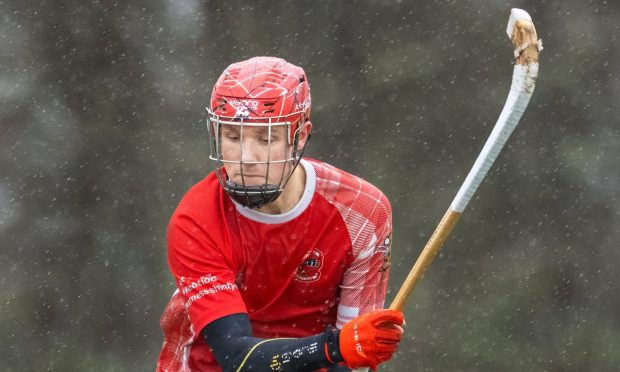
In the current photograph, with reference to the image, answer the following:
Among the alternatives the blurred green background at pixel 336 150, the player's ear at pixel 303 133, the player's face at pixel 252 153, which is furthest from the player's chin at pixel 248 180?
the blurred green background at pixel 336 150

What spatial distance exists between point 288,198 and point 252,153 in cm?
32

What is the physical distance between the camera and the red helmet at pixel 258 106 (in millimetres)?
3002

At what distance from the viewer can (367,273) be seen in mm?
3410

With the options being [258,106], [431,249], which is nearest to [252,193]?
[258,106]

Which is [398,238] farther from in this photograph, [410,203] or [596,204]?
[596,204]

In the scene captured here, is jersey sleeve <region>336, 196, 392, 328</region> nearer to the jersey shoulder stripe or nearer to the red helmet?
the jersey shoulder stripe

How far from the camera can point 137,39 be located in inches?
292

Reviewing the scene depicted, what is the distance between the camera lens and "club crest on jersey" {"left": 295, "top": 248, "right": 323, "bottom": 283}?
3322 mm

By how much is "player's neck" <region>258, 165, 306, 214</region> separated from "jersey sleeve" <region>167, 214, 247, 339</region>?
168 mm

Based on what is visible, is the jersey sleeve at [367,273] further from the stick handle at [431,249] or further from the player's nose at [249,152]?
the player's nose at [249,152]

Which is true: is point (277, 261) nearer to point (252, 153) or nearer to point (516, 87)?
point (252, 153)

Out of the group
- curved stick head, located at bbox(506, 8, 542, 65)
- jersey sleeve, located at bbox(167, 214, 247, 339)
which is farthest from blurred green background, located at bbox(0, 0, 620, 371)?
curved stick head, located at bbox(506, 8, 542, 65)

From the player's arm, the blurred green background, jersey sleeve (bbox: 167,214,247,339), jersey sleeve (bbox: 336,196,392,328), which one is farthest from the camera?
the blurred green background

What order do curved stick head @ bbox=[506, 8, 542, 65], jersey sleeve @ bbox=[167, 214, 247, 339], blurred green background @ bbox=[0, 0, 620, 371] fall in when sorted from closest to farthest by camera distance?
curved stick head @ bbox=[506, 8, 542, 65]
jersey sleeve @ bbox=[167, 214, 247, 339]
blurred green background @ bbox=[0, 0, 620, 371]
